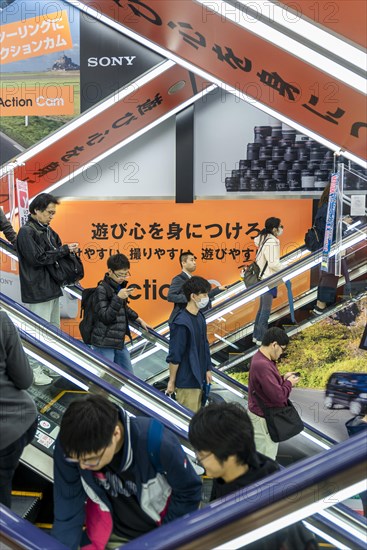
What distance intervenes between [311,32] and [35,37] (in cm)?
796

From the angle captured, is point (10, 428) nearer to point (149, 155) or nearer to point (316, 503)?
point (316, 503)

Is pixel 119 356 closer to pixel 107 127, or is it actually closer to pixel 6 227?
pixel 6 227

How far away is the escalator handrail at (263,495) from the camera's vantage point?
1.85 m

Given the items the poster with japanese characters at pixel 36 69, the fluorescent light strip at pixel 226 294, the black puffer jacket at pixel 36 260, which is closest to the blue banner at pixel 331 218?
the black puffer jacket at pixel 36 260

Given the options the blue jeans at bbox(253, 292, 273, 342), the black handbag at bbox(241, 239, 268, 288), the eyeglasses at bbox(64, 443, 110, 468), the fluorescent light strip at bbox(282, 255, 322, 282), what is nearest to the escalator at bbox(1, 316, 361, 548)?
the eyeglasses at bbox(64, 443, 110, 468)

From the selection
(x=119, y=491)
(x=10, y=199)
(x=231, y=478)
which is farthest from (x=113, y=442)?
(x=10, y=199)

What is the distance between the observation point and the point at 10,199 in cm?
828

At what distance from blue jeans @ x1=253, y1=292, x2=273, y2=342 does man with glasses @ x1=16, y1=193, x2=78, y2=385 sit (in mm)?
3099

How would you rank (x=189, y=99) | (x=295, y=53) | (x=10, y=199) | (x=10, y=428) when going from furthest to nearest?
(x=189, y=99), (x=10, y=199), (x=10, y=428), (x=295, y=53)

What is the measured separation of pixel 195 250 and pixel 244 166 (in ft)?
4.72

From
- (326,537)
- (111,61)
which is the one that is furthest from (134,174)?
(326,537)

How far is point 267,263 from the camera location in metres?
7.94

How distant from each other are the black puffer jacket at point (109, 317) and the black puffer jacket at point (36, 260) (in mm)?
454

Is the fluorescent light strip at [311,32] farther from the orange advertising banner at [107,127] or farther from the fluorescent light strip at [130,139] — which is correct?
the fluorescent light strip at [130,139]
